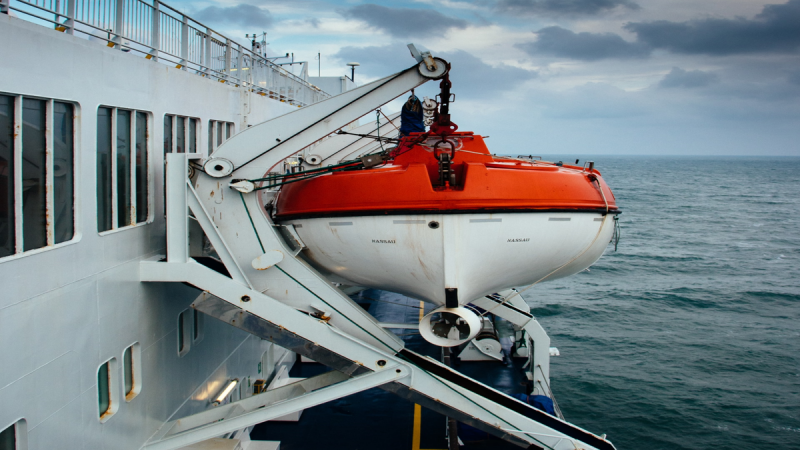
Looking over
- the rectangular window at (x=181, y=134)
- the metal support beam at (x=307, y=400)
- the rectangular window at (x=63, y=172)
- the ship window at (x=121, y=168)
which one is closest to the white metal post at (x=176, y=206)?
the ship window at (x=121, y=168)

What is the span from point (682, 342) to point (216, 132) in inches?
636

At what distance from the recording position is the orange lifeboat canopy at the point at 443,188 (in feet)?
15.7

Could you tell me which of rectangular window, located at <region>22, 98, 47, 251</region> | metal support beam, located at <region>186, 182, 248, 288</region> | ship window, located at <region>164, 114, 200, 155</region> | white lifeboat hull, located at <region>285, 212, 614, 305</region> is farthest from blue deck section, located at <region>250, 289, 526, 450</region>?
rectangular window, located at <region>22, 98, 47, 251</region>

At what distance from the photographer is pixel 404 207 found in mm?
4820

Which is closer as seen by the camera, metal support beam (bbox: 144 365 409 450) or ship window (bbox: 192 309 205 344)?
metal support beam (bbox: 144 365 409 450)

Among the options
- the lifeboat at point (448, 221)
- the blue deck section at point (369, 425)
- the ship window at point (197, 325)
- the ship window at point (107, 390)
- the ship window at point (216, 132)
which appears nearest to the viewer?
the ship window at point (107, 390)

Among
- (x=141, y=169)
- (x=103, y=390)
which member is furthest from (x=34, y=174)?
(x=103, y=390)

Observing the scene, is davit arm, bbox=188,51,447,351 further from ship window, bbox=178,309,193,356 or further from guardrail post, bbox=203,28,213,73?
guardrail post, bbox=203,28,213,73

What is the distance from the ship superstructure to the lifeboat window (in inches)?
0.5

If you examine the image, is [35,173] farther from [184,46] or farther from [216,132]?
[216,132]

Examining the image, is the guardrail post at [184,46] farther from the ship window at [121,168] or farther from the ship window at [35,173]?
the ship window at [35,173]

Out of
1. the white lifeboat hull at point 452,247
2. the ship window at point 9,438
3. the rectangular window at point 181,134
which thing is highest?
the rectangular window at point 181,134

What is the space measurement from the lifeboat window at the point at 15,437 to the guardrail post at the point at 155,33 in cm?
330

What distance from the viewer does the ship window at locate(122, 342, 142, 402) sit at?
4965 mm
